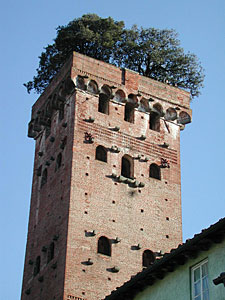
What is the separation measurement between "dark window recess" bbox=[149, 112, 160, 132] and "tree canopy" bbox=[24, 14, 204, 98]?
306 cm

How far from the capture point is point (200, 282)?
48.2 feet

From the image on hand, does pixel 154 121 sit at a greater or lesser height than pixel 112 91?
lesser

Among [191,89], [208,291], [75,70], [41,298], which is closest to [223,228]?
[208,291]

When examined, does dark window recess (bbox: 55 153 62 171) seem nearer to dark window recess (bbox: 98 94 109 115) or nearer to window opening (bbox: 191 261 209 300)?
dark window recess (bbox: 98 94 109 115)

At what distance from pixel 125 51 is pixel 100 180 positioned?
25.7 feet

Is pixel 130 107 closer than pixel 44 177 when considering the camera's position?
No

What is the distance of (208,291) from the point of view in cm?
1430

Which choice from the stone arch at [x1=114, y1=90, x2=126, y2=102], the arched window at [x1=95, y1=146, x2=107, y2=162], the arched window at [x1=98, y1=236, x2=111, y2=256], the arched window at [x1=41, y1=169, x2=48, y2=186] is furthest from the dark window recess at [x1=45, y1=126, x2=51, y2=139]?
the arched window at [x1=98, y1=236, x2=111, y2=256]

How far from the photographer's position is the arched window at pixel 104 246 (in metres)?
26.8

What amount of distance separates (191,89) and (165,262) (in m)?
19.8

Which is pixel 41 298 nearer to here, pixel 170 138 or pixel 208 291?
pixel 170 138

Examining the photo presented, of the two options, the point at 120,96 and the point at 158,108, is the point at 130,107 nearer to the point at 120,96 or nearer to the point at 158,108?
the point at 120,96

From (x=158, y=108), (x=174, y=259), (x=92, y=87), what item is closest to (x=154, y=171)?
(x=158, y=108)

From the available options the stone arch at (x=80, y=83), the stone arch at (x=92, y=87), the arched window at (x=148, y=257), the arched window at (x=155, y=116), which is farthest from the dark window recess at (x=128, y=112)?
the arched window at (x=148, y=257)
